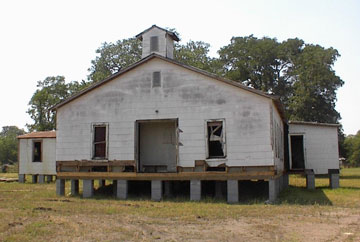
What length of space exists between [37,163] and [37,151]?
1.40 m

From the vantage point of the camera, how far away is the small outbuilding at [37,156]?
1182 inches

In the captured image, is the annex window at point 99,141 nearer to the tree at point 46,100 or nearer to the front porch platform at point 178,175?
the front porch platform at point 178,175

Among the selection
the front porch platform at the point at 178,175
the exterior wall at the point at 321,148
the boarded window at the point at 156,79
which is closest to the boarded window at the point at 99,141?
the front porch platform at the point at 178,175

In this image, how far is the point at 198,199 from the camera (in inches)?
720

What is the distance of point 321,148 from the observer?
81.9 feet

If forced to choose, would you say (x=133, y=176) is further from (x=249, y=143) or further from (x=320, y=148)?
(x=320, y=148)

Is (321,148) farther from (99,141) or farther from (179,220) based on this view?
(179,220)

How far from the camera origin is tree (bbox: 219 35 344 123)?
41406 millimetres

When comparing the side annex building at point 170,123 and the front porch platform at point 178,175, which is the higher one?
the side annex building at point 170,123

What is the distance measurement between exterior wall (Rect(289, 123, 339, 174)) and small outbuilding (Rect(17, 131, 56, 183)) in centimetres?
1702

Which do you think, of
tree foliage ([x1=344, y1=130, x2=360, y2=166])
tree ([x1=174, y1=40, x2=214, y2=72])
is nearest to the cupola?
tree ([x1=174, y1=40, x2=214, y2=72])

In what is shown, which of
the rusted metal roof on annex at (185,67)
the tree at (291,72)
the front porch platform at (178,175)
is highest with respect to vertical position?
the tree at (291,72)

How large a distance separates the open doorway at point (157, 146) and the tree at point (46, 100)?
29477 mm

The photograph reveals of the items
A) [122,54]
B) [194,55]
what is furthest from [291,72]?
[122,54]
